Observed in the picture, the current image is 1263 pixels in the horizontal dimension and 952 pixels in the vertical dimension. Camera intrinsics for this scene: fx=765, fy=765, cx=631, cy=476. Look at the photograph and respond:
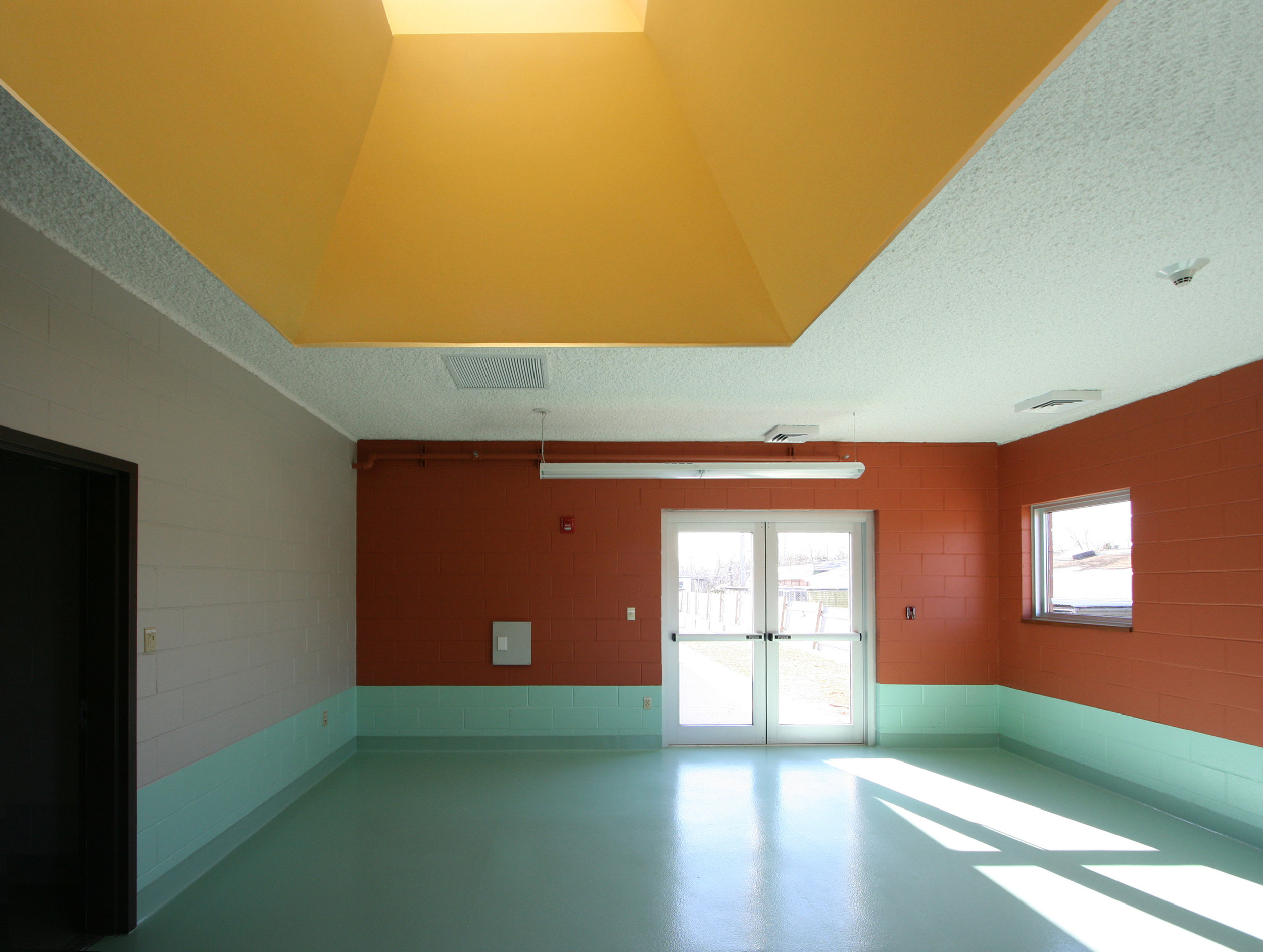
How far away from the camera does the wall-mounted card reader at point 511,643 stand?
20.9ft

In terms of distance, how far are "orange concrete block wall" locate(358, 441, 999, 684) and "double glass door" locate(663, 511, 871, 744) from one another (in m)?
0.19

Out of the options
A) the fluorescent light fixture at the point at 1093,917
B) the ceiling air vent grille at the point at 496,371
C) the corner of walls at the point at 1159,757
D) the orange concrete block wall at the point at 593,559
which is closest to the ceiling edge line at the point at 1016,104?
the ceiling air vent grille at the point at 496,371

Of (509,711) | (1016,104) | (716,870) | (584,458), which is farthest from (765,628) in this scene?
(1016,104)

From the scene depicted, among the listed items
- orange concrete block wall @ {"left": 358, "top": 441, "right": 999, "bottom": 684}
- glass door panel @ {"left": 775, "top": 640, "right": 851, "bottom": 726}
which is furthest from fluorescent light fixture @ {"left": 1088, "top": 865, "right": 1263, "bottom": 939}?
glass door panel @ {"left": 775, "top": 640, "right": 851, "bottom": 726}

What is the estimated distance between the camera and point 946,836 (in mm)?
4285

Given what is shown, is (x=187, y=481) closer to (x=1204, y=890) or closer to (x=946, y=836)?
(x=946, y=836)

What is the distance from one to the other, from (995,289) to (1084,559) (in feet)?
11.8

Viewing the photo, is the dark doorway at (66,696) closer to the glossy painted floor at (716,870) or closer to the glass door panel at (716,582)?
the glossy painted floor at (716,870)

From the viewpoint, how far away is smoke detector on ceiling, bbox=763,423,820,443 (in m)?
5.65

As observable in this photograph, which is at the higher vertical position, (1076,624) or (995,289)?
(995,289)

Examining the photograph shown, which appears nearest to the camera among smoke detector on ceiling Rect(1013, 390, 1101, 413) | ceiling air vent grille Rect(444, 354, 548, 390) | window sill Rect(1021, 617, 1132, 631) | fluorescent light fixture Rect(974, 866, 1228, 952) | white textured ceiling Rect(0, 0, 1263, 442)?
white textured ceiling Rect(0, 0, 1263, 442)

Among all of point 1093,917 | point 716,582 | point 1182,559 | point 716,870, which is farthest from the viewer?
point 716,582

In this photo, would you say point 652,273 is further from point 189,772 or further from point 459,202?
point 189,772

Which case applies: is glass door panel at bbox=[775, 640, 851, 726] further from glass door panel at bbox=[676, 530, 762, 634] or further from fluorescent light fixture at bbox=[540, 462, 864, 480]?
fluorescent light fixture at bbox=[540, 462, 864, 480]
